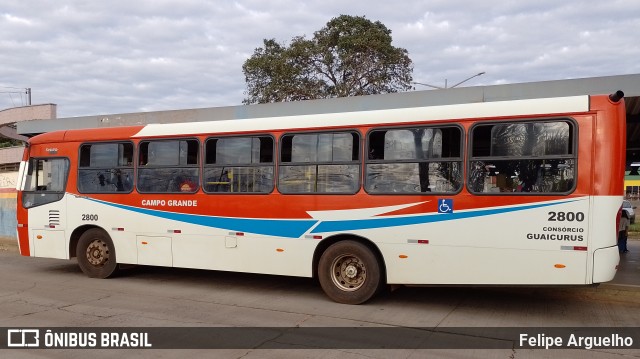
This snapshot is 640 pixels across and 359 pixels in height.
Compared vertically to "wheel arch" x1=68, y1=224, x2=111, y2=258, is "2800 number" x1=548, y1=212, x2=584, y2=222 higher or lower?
higher

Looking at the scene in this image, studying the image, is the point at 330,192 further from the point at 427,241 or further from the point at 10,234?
the point at 10,234

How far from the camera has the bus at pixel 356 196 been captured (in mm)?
6363

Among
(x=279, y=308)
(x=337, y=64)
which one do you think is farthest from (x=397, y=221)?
(x=337, y=64)

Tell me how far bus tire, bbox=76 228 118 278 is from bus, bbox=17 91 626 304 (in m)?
0.03

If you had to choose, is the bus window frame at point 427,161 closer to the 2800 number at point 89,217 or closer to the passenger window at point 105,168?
the passenger window at point 105,168

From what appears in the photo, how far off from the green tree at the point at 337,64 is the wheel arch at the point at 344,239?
2560 centimetres

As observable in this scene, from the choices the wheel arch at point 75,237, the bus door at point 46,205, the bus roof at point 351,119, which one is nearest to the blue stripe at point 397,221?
the bus roof at point 351,119

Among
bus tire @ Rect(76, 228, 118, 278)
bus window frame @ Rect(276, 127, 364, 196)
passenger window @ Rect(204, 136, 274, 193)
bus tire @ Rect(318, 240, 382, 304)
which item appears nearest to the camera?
bus tire @ Rect(318, 240, 382, 304)

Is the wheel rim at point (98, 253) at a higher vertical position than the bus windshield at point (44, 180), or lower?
lower

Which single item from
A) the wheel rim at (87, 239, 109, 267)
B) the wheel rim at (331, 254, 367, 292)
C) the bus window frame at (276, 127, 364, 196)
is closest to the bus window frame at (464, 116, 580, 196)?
the bus window frame at (276, 127, 364, 196)

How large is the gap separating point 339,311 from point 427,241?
1.59 m

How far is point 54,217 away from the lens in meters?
10.2

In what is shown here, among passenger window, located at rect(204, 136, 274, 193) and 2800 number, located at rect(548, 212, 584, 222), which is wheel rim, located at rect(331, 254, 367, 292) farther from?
2800 number, located at rect(548, 212, 584, 222)

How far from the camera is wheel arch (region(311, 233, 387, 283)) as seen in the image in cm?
752
